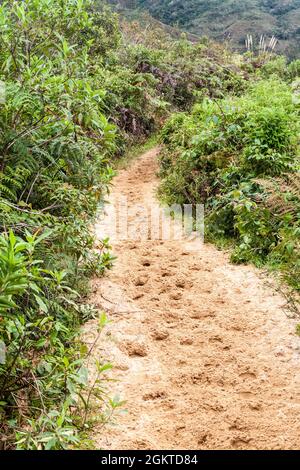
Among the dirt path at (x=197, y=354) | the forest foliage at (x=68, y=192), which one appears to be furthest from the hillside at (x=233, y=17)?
the dirt path at (x=197, y=354)

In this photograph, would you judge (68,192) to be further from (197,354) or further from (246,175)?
(246,175)

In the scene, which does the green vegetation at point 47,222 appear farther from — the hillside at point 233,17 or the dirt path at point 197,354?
the hillside at point 233,17

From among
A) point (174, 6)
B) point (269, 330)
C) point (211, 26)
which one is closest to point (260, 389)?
point (269, 330)

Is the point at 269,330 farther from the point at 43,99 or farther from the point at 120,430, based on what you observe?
the point at 43,99

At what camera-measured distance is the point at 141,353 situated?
135 inches

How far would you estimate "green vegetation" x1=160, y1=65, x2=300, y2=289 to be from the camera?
4.70 metres

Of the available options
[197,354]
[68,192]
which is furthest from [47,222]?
[197,354]

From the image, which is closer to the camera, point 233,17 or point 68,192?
point 68,192

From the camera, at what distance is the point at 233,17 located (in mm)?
29078

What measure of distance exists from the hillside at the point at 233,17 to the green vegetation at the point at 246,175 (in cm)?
2155

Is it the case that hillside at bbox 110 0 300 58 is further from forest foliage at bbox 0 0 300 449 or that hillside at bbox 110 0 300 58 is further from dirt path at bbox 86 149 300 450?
dirt path at bbox 86 149 300 450

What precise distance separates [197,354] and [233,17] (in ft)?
97.8

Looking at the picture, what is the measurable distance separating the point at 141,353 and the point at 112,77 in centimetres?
776

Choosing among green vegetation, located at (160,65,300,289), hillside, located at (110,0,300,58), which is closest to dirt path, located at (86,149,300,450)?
green vegetation, located at (160,65,300,289)
